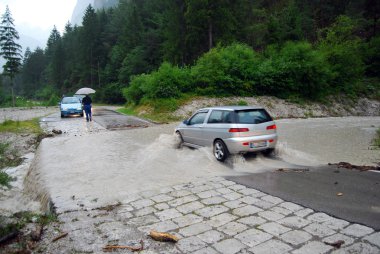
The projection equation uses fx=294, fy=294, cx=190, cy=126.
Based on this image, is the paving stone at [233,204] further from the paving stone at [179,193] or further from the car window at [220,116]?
the car window at [220,116]

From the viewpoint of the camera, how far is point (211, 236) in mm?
4445

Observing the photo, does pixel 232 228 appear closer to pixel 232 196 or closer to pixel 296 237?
pixel 296 237

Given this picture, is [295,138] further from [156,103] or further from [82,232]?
[156,103]

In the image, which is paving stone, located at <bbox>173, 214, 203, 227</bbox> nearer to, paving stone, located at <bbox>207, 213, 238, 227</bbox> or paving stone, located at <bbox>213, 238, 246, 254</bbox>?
paving stone, located at <bbox>207, 213, 238, 227</bbox>

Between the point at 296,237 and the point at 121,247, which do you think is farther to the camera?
the point at 296,237

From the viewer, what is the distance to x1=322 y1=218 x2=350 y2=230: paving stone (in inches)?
180

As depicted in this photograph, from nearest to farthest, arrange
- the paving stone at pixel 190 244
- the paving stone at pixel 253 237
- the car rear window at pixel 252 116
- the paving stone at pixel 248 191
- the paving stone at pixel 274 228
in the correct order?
1. the paving stone at pixel 190 244
2. the paving stone at pixel 253 237
3. the paving stone at pixel 274 228
4. the paving stone at pixel 248 191
5. the car rear window at pixel 252 116

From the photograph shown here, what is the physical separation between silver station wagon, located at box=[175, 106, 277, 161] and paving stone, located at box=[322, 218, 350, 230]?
157 inches

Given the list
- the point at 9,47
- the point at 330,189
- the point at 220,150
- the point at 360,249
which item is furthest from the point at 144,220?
the point at 9,47

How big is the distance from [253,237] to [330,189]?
2.88m

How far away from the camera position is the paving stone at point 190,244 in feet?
13.5

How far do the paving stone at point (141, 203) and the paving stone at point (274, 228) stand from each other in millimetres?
2251

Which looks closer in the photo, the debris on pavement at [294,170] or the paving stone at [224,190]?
the paving stone at [224,190]

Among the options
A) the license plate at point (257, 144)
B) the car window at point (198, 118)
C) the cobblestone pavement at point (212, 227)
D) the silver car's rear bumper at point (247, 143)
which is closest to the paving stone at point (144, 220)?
the cobblestone pavement at point (212, 227)
